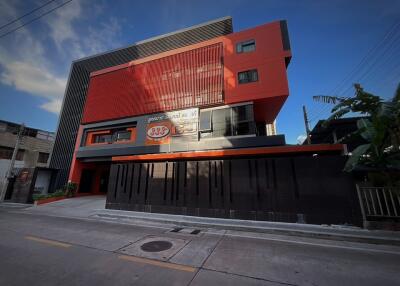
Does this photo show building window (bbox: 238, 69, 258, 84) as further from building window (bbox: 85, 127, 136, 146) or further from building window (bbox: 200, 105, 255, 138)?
building window (bbox: 85, 127, 136, 146)

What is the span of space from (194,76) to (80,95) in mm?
19174

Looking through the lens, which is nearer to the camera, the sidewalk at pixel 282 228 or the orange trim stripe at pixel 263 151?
the sidewalk at pixel 282 228

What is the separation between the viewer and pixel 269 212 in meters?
8.72

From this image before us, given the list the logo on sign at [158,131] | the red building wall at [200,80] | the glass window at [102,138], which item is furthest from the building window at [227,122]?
the glass window at [102,138]

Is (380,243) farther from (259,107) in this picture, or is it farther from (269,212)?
(259,107)

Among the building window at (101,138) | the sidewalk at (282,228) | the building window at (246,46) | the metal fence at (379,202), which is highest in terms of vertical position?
the building window at (246,46)

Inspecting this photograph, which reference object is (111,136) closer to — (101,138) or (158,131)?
(101,138)

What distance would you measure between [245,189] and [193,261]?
571 centimetres

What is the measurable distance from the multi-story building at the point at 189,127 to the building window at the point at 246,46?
0.32 feet

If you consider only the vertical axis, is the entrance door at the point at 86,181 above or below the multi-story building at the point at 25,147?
below

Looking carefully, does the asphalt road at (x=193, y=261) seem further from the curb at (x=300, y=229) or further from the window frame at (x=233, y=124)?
the window frame at (x=233, y=124)

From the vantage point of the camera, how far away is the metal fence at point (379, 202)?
689 centimetres

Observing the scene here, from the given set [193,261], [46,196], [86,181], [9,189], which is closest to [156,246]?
[193,261]

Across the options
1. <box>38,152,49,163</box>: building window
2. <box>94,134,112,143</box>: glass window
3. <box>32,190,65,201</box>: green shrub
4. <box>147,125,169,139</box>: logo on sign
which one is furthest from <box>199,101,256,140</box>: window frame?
<box>38,152,49,163</box>: building window
